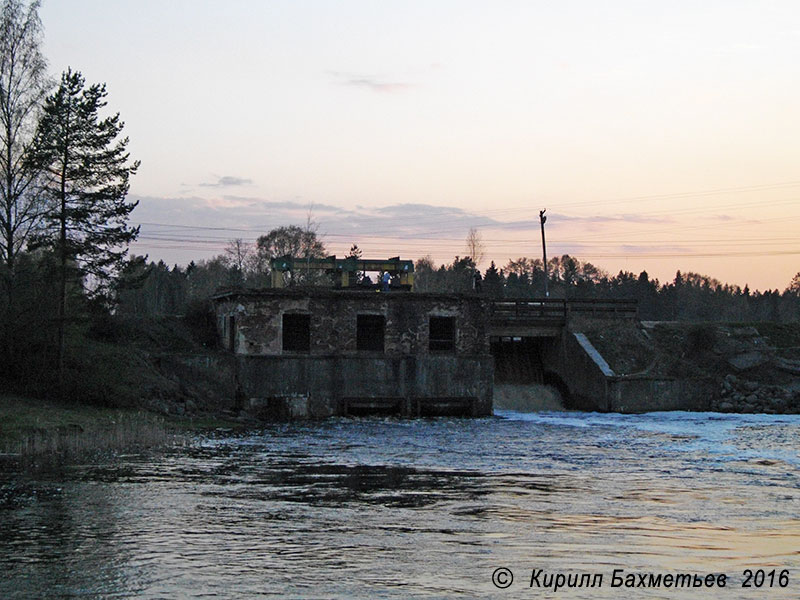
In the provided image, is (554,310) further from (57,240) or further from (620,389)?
(57,240)

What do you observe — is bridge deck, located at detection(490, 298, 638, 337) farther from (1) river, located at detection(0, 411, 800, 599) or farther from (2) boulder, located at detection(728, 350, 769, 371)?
(1) river, located at detection(0, 411, 800, 599)

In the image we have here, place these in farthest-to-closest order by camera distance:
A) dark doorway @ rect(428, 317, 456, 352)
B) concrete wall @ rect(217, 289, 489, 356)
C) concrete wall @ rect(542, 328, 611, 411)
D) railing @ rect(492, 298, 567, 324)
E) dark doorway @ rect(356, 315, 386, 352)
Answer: railing @ rect(492, 298, 567, 324), concrete wall @ rect(542, 328, 611, 411), dark doorway @ rect(428, 317, 456, 352), dark doorway @ rect(356, 315, 386, 352), concrete wall @ rect(217, 289, 489, 356)

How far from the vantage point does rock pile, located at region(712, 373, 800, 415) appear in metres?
41.4

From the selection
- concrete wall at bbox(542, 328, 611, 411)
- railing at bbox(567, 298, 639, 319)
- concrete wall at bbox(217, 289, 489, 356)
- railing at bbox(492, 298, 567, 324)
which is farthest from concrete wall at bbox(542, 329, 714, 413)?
concrete wall at bbox(217, 289, 489, 356)

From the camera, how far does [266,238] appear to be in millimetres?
93688

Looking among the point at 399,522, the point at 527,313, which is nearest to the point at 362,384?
the point at 527,313

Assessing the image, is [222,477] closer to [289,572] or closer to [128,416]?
[289,572]

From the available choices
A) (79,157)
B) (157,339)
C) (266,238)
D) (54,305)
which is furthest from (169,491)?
(266,238)

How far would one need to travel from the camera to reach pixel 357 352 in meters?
39.3

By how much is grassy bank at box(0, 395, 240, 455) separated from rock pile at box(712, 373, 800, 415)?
78.5 feet

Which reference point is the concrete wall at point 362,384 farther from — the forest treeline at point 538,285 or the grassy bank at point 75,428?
the forest treeline at point 538,285

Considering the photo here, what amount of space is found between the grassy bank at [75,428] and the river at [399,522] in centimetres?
155

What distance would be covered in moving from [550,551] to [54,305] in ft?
78.6

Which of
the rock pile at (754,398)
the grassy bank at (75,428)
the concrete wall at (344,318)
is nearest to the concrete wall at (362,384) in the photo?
the concrete wall at (344,318)
